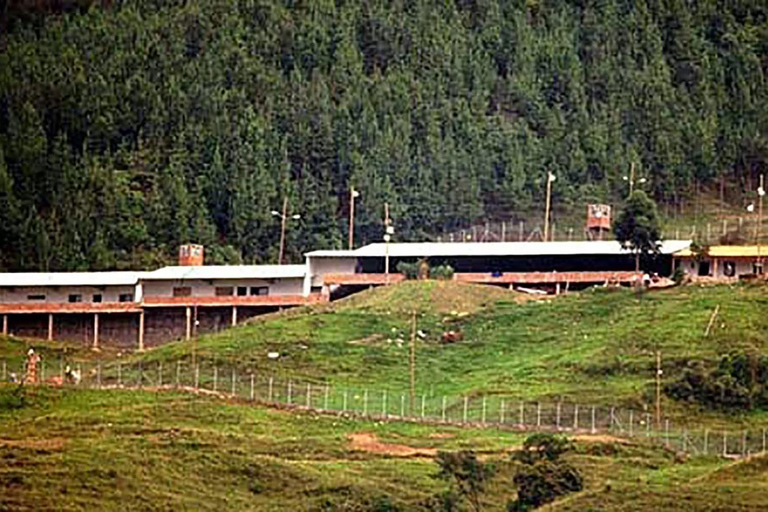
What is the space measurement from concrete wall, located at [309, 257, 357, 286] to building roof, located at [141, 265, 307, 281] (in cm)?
68

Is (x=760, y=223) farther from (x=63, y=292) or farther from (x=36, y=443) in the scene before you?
(x=36, y=443)

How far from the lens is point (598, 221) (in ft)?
459

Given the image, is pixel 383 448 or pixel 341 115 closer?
pixel 383 448

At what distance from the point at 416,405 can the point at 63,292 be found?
30.7 metres

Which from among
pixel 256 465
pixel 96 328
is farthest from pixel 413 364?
pixel 96 328

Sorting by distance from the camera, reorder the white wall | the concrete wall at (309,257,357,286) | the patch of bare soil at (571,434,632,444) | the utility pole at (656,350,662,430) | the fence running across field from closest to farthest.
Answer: the patch of bare soil at (571,434,632,444)
the fence running across field
the utility pole at (656,350,662,430)
the white wall
the concrete wall at (309,257,357,286)

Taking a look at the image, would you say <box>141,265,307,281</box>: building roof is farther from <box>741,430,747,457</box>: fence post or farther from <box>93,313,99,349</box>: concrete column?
<box>741,430,747,457</box>: fence post

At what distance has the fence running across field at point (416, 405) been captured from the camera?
95938mm

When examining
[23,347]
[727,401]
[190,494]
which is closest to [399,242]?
[23,347]

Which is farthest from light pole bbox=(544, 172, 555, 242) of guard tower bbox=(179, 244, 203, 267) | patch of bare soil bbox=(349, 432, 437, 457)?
patch of bare soil bbox=(349, 432, 437, 457)

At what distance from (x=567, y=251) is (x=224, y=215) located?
84.5ft

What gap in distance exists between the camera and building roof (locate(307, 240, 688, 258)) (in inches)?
5049

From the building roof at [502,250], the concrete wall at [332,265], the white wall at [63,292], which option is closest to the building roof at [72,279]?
the white wall at [63,292]

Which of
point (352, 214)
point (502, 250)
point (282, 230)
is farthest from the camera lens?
point (352, 214)
